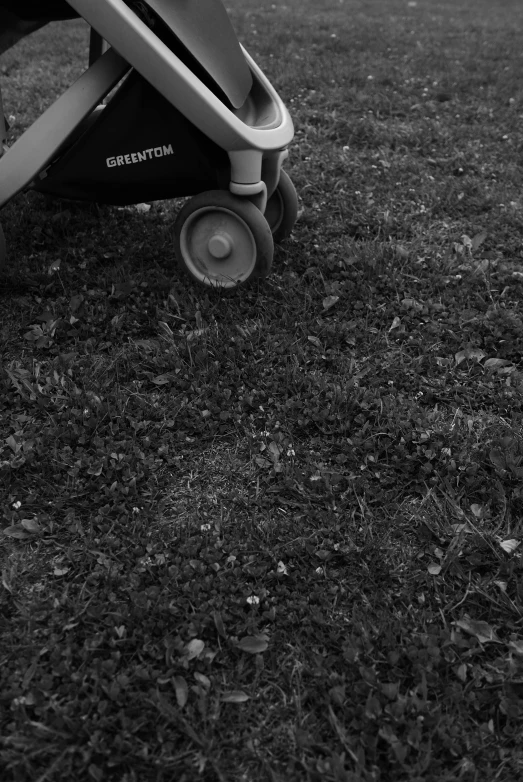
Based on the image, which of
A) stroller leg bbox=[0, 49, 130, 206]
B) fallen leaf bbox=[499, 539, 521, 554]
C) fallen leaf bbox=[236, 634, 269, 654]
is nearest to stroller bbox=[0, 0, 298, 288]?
stroller leg bbox=[0, 49, 130, 206]

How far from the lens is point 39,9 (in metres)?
3.00

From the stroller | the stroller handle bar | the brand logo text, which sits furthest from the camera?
the brand logo text

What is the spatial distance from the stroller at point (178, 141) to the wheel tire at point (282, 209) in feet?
0.80

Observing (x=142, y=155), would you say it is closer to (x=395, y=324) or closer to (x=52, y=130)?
(x=52, y=130)

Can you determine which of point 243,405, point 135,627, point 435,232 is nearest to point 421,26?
point 435,232

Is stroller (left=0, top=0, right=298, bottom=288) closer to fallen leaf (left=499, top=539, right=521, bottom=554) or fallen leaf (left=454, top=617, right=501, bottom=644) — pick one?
fallen leaf (left=499, top=539, right=521, bottom=554)

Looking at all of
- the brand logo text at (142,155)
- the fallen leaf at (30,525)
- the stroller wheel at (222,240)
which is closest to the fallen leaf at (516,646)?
the fallen leaf at (30,525)

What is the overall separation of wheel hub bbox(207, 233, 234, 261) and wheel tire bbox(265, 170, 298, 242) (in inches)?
21.4

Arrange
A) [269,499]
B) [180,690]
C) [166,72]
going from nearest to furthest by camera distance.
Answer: [180,690], [269,499], [166,72]

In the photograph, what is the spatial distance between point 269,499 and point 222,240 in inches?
45.0

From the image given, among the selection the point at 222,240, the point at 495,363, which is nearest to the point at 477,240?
the point at 495,363

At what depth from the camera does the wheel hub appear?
2.81m

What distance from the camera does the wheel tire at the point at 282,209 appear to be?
3.23 meters

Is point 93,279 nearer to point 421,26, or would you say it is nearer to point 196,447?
point 196,447
